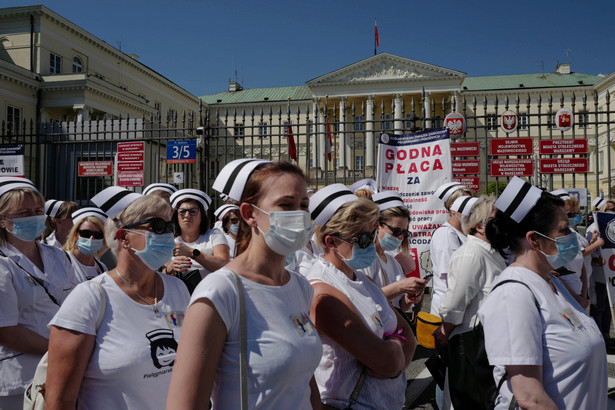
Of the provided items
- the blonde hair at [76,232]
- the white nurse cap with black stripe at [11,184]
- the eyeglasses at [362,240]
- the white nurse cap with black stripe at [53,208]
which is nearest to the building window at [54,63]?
the white nurse cap with black stripe at [53,208]

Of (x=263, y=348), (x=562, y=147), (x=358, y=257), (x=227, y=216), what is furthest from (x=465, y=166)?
(x=263, y=348)

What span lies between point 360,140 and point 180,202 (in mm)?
47151

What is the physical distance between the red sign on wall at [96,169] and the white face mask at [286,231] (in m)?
10.7

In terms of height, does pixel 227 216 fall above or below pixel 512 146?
below

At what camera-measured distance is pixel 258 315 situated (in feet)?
5.74

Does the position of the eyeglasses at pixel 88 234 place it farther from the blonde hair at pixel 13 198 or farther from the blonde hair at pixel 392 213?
the blonde hair at pixel 392 213

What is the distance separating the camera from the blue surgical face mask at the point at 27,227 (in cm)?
320

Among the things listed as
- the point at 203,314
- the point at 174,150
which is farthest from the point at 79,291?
the point at 174,150

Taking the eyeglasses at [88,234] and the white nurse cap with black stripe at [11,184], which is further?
the eyeglasses at [88,234]

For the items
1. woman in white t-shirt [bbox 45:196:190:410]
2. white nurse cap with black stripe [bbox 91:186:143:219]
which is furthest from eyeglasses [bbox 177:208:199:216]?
woman in white t-shirt [bbox 45:196:190:410]

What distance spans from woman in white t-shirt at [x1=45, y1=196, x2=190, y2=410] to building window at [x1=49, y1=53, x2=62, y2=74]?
41.4 metres

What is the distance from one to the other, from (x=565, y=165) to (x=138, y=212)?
9389 millimetres

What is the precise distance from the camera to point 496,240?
8.39 ft

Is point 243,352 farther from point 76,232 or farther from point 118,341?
point 76,232
